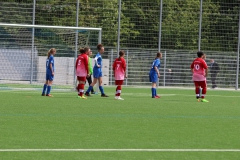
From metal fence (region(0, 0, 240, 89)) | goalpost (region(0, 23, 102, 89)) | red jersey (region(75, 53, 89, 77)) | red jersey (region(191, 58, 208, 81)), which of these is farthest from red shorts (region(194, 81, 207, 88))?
metal fence (region(0, 0, 240, 89))

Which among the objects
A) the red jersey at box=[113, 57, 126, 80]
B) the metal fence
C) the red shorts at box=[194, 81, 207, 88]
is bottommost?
the red shorts at box=[194, 81, 207, 88]

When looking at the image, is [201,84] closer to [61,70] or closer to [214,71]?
[61,70]

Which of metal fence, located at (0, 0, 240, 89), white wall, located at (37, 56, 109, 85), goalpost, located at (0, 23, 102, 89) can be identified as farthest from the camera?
metal fence, located at (0, 0, 240, 89)

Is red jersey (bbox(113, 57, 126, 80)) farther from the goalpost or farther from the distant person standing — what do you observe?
the distant person standing

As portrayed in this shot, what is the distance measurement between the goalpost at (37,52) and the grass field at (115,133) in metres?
10.4

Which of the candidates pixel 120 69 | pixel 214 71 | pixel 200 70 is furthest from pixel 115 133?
pixel 214 71

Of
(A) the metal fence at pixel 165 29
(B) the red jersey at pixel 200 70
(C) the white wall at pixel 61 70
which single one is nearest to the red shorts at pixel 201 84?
(B) the red jersey at pixel 200 70

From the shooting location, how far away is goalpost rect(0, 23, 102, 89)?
27.5 meters

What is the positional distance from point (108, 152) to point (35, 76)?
19.8 meters

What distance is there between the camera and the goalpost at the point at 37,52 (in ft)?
90.2

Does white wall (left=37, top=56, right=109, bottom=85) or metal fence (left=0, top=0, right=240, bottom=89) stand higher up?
metal fence (left=0, top=0, right=240, bottom=89)

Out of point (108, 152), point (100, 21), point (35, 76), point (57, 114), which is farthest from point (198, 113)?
point (100, 21)

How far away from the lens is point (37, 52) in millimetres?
29875

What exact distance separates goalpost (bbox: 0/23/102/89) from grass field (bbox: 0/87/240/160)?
1044 centimetres
